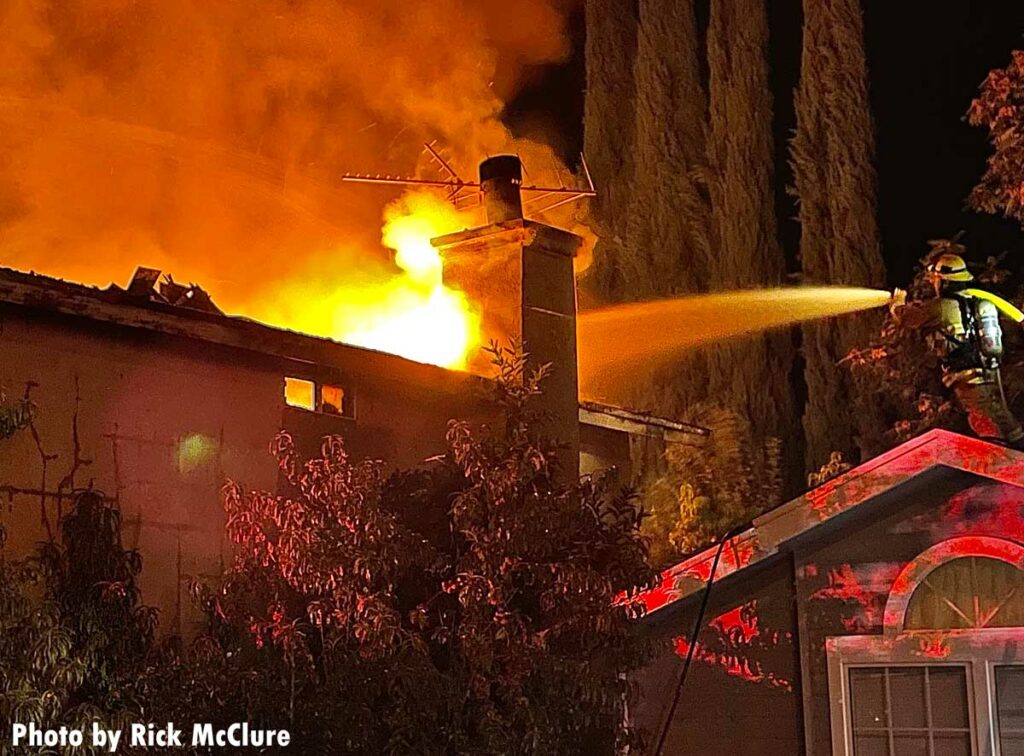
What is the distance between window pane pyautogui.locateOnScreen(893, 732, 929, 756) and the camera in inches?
386

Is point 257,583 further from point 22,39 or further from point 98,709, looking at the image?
point 22,39

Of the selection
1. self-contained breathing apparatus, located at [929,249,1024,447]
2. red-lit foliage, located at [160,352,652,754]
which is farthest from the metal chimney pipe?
red-lit foliage, located at [160,352,652,754]

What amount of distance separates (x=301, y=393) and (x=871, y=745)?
15.7 feet

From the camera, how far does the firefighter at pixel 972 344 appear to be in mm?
11609

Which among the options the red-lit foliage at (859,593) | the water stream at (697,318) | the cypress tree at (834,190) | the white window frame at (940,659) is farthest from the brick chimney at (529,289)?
the cypress tree at (834,190)

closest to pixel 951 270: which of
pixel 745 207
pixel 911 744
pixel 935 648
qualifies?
pixel 935 648

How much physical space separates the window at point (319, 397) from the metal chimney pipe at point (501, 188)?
247 cm

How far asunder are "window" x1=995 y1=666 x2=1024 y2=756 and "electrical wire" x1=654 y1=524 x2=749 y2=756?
76.5 inches

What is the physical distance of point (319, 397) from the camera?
37.1 ft

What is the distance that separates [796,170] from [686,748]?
22.8m

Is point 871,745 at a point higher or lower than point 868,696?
lower

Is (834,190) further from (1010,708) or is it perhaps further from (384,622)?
(384,622)

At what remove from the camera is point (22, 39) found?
19.1 m

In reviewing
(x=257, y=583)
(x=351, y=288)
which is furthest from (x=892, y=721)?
(x=351, y=288)
